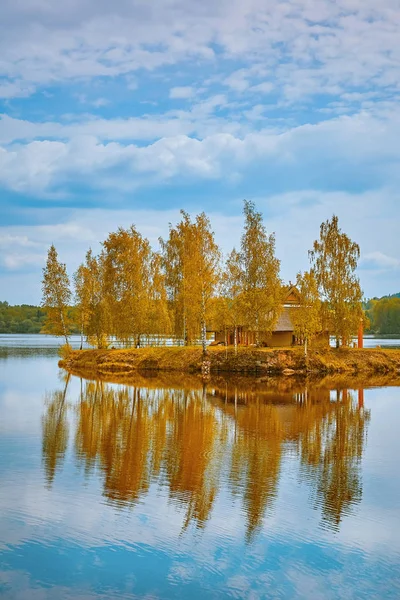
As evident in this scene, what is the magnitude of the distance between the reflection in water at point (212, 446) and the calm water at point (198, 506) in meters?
0.05

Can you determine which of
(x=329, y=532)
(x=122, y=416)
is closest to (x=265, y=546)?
(x=329, y=532)

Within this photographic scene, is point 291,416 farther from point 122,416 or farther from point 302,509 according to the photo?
point 302,509

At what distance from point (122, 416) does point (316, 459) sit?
30.7 feet

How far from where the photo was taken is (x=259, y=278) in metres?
47.9

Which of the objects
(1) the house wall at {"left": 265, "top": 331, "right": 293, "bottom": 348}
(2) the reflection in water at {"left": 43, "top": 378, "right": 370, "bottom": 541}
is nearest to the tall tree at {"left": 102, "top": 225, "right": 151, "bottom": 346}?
(1) the house wall at {"left": 265, "top": 331, "right": 293, "bottom": 348}

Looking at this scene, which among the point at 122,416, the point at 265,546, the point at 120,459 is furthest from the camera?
the point at 122,416

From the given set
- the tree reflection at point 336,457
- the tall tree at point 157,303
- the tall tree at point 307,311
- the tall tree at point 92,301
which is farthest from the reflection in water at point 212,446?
the tall tree at point 92,301

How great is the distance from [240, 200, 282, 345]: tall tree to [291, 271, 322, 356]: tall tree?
1981mm

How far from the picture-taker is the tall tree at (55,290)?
185ft

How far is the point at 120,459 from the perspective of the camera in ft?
49.8

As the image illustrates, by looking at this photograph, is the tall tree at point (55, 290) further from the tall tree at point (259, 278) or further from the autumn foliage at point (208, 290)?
the tall tree at point (259, 278)

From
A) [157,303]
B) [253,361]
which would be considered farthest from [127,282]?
[253,361]

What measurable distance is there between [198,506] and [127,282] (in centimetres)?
4015

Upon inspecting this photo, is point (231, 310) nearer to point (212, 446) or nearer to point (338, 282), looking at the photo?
point (338, 282)
